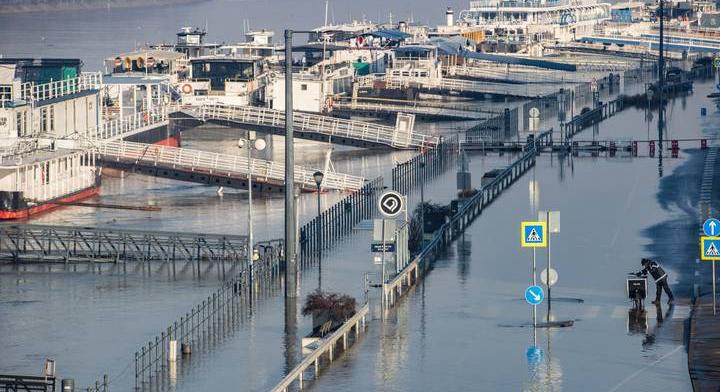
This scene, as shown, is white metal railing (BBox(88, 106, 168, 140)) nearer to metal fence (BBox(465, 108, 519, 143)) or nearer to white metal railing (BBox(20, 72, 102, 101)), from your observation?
white metal railing (BBox(20, 72, 102, 101))

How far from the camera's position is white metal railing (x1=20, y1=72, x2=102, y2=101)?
233ft

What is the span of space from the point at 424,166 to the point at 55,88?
15215mm

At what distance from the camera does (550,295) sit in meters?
41.8

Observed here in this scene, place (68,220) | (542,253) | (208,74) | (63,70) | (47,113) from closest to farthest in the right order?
(542,253), (68,220), (47,113), (63,70), (208,74)

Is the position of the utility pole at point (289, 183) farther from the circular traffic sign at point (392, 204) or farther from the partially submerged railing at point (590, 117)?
the partially submerged railing at point (590, 117)

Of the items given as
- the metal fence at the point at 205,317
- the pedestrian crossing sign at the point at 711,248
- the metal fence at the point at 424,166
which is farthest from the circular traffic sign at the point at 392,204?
the metal fence at the point at 424,166

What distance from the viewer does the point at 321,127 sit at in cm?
8394

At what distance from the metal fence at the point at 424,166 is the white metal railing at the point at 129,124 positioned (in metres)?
12.5

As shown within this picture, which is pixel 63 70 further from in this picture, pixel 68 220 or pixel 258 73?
pixel 258 73

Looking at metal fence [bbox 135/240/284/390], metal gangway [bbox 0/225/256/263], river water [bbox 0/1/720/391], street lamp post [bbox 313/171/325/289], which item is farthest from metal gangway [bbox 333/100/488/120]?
metal fence [bbox 135/240/284/390]

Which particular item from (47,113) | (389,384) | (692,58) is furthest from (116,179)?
(692,58)

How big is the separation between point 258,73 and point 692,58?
67229 mm

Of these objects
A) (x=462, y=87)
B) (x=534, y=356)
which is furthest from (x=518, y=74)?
(x=534, y=356)

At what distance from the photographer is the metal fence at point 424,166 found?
67750 mm
